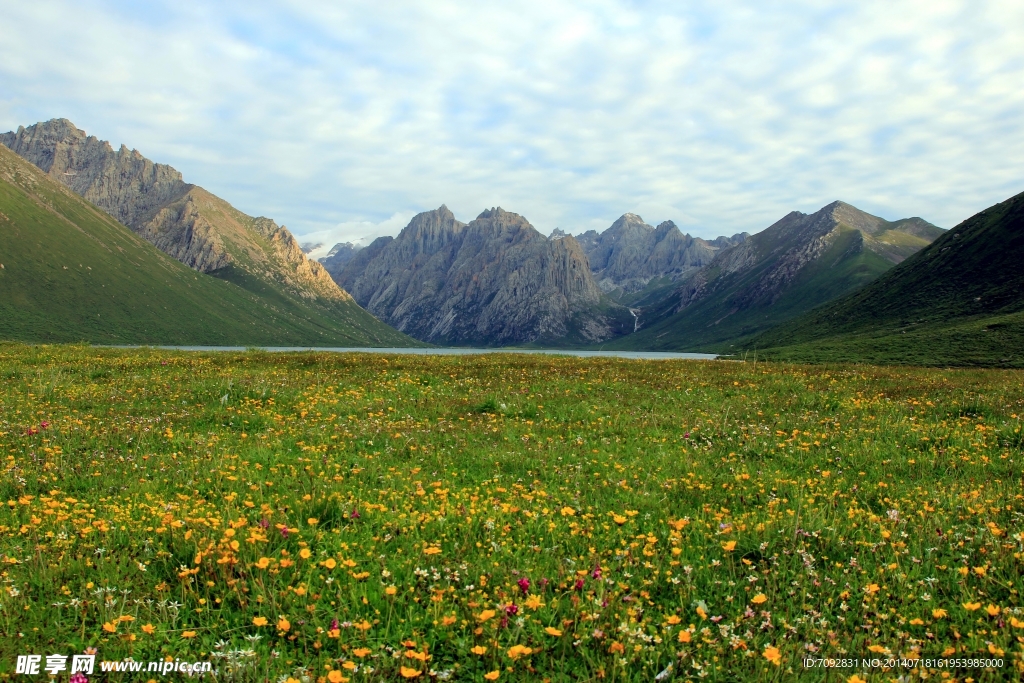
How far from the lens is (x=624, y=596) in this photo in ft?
18.9

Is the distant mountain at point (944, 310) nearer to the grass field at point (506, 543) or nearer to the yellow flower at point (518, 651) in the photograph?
the grass field at point (506, 543)

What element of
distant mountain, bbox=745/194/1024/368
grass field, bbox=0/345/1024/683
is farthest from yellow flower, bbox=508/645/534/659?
distant mountain, bbox=745/194/1024/368

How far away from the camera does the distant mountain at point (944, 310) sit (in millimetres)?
92500

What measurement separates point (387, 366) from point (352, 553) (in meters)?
19.6

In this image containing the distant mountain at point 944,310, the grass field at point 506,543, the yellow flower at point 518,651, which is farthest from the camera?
the distant mountain at point 944,310

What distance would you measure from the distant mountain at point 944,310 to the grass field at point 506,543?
9145 centimetres

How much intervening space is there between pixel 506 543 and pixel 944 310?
15210cm

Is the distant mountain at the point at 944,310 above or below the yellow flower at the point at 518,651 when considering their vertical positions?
above

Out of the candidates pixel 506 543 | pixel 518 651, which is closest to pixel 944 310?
pixel 506 543

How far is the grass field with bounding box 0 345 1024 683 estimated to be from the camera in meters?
4.97

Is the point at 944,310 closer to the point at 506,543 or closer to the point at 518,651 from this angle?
the point at 506,543

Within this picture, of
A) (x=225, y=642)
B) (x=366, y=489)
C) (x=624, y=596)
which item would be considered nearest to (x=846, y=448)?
(x=624, y=596)

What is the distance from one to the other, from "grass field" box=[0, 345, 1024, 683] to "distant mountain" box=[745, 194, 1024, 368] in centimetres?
9145

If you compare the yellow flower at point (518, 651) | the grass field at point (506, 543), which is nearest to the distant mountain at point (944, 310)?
the grass field at point (506, 543)
